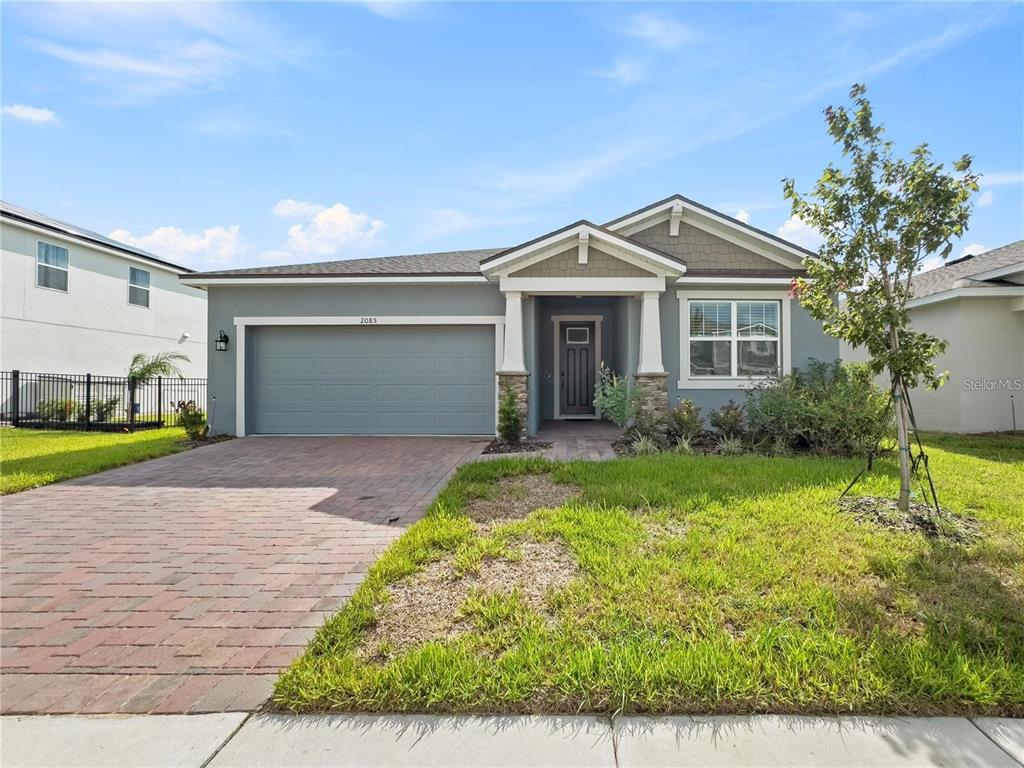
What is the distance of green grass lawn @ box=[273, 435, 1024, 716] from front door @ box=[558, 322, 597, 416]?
9083 millimetres

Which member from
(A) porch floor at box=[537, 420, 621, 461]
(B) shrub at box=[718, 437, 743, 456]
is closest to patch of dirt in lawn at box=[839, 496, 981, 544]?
(B) shrub at box=[718, 437, 743, 456]

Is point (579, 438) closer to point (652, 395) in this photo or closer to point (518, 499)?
point (652, 395)

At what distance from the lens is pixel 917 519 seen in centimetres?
470

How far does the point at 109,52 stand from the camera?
7.59m

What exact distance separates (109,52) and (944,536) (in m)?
11.9

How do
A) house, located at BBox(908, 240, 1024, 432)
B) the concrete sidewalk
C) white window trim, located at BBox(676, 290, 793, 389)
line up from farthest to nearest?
house, located at BBox(908, 240, 1024, 432), white window trim, located at BBox(676, 290, 793, 389), the concrete sidewalk

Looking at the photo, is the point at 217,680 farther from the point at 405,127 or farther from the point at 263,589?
the point at 405,127

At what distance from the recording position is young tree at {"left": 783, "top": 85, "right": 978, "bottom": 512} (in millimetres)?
4707

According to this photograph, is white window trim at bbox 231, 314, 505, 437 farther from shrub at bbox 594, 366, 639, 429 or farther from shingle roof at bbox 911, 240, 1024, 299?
shingle roof at bbox 911, 240, 1024, 299

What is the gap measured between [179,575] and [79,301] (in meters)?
18.2

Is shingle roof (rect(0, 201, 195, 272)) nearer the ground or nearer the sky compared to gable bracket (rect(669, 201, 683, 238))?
nearer the sky

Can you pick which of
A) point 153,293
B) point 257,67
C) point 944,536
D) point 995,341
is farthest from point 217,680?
point 153,293

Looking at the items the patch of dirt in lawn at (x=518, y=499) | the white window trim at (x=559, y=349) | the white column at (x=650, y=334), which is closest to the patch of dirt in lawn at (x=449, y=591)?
the patch of dirt in lawn at (x=518, y=499)

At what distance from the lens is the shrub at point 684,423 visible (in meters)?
9.20
